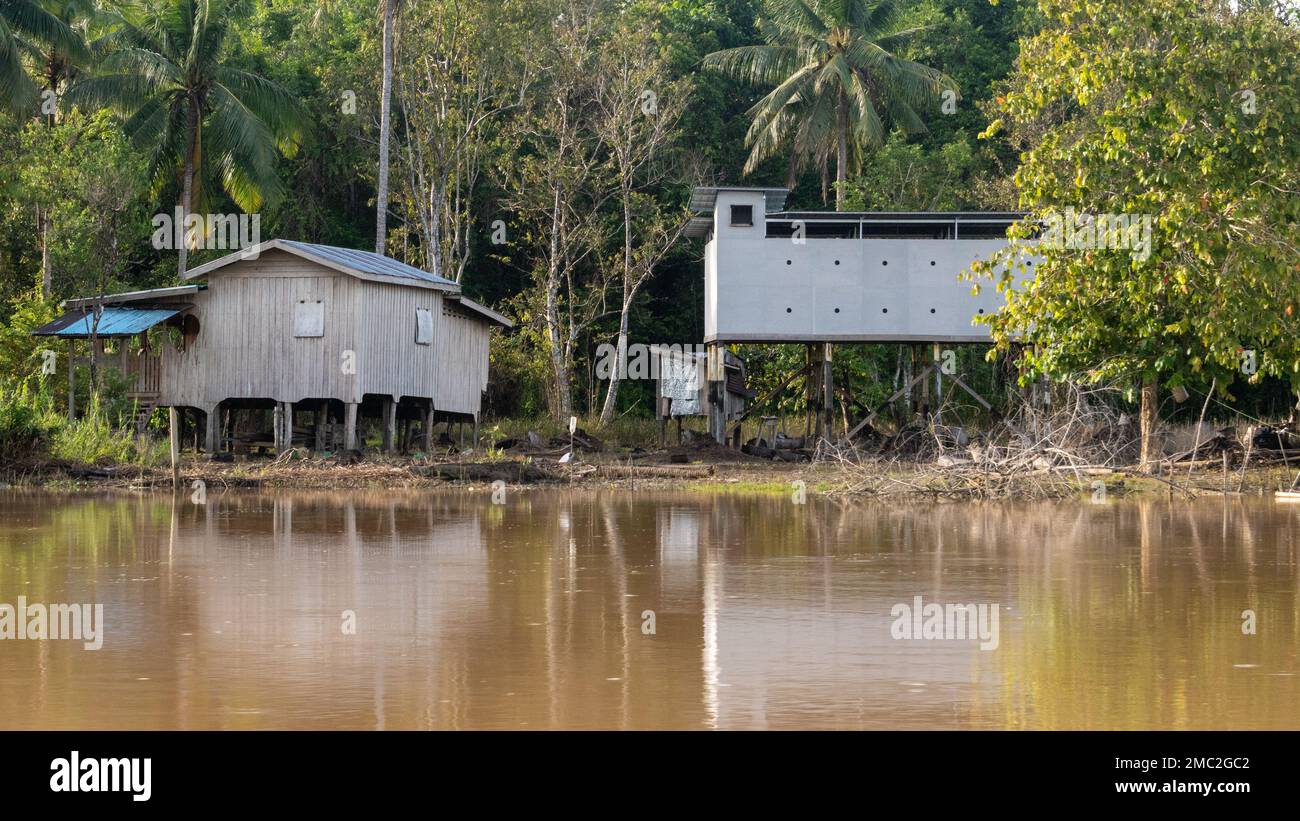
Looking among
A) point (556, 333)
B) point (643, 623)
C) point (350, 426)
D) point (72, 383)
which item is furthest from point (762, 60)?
point (643, 623)

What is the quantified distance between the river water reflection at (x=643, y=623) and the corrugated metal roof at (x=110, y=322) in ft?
38.2

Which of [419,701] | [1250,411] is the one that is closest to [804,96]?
[1250,411]

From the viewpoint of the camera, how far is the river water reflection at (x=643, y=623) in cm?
822

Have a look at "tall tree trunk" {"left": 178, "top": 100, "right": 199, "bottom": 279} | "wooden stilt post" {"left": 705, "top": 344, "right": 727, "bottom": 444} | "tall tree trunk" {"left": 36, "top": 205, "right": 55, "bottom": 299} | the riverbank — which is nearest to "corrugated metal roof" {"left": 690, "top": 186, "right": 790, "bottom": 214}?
"wooden stilt post" {"left": 705, "top": 344, "right": 727, "bottom": 444}

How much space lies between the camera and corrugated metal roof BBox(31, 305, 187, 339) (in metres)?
30.6

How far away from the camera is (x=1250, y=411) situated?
39125 millimetres

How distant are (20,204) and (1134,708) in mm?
32980

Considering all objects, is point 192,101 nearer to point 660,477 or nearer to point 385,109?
point 385,109

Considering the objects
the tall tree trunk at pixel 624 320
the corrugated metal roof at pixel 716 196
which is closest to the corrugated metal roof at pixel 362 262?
the corrugated metal roof at pixel 716 196

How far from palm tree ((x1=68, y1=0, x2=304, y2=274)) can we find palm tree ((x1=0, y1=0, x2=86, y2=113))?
442 cm

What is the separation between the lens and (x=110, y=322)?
31234 mm

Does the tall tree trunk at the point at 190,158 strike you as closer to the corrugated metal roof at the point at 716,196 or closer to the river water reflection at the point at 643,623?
the corrugated metal roof at the point at 716,196
